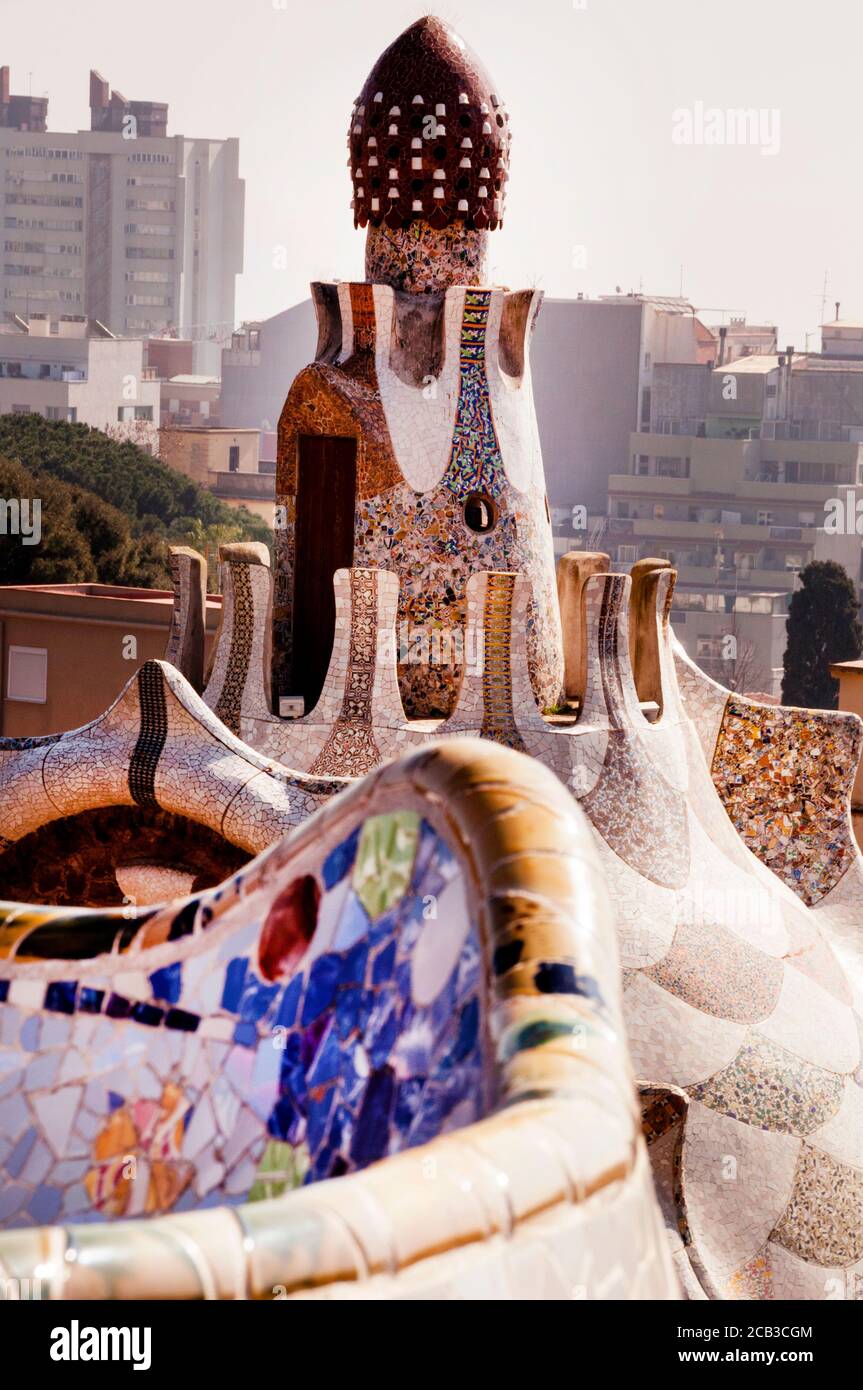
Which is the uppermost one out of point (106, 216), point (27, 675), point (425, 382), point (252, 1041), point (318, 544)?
point (106, 216)

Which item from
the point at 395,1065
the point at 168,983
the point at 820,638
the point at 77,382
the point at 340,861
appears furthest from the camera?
the point at 77,382

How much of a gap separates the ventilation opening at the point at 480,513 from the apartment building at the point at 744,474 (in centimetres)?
3631

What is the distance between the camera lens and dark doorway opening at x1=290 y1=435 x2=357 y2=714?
6523 mm

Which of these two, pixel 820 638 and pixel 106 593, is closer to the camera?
pixel 106 593

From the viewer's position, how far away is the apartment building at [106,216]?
2554 inches

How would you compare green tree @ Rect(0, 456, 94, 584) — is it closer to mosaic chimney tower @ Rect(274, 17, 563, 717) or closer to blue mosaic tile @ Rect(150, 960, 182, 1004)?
mosaic chimney tower @ Rect(274, 17, 563, 717)

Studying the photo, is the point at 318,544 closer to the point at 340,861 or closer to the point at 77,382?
the point at 340,861

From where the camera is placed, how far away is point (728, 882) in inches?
247

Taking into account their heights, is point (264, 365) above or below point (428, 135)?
above

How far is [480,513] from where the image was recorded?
646 cm

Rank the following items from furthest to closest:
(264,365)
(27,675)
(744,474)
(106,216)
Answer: (106,216), (264,365), (744,474), (27,675)

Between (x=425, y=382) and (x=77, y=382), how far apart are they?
36892mm

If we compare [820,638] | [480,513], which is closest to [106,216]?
[820,638]
